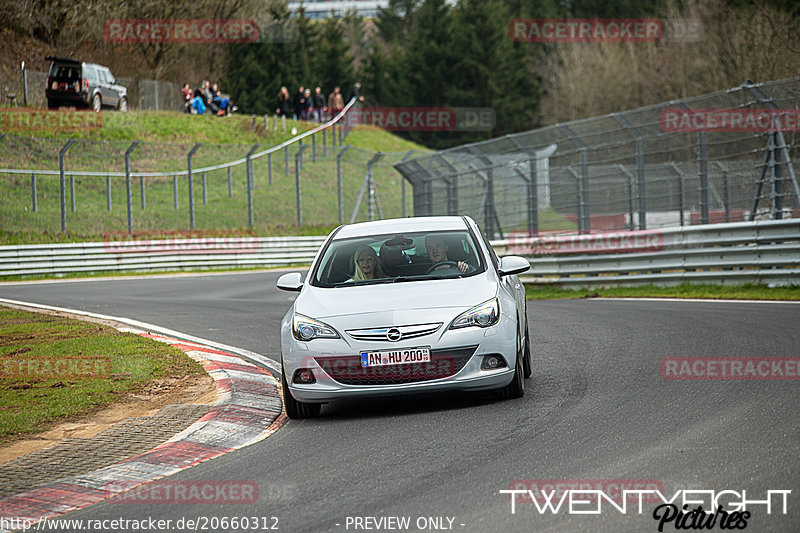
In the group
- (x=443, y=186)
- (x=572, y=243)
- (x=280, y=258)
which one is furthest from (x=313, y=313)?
(x=280, y=258)

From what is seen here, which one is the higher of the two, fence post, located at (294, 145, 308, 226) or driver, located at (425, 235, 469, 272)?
fence post, located at (294, 145, 308, 226)

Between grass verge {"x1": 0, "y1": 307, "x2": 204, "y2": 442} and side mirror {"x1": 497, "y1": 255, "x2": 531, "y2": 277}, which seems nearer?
grass verge {"x1": 0, "y1": 307, "x2": 204, "y2": 442}

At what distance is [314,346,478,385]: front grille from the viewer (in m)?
7.29

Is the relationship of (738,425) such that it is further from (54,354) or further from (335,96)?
(335,96)

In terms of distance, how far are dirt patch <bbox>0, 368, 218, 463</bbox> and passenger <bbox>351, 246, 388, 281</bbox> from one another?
5.10 ft

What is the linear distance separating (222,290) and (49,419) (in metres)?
14.3

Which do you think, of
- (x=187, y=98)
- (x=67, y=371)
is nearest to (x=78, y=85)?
(x=187, y=98)

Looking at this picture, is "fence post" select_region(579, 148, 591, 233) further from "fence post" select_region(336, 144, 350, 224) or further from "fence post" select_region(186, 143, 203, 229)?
"fence post" select_region(336, 144, 350, 224)

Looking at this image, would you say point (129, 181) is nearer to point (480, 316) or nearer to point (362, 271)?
point (362, 271)

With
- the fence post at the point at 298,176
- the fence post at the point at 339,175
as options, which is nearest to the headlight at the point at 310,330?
the fence post at the point at 298,176

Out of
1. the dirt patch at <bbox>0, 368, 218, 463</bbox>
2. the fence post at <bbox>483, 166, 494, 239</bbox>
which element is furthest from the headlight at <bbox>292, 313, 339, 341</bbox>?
the fence post at <bbox>483, 166, 494, 239</bbox>

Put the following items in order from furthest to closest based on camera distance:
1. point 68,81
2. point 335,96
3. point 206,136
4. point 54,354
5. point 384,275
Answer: point 335,96 → point 206,136 → point 68,81 → point 54,354 → point 384,275

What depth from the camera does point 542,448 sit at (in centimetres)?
602

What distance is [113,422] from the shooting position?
7.66 meters
